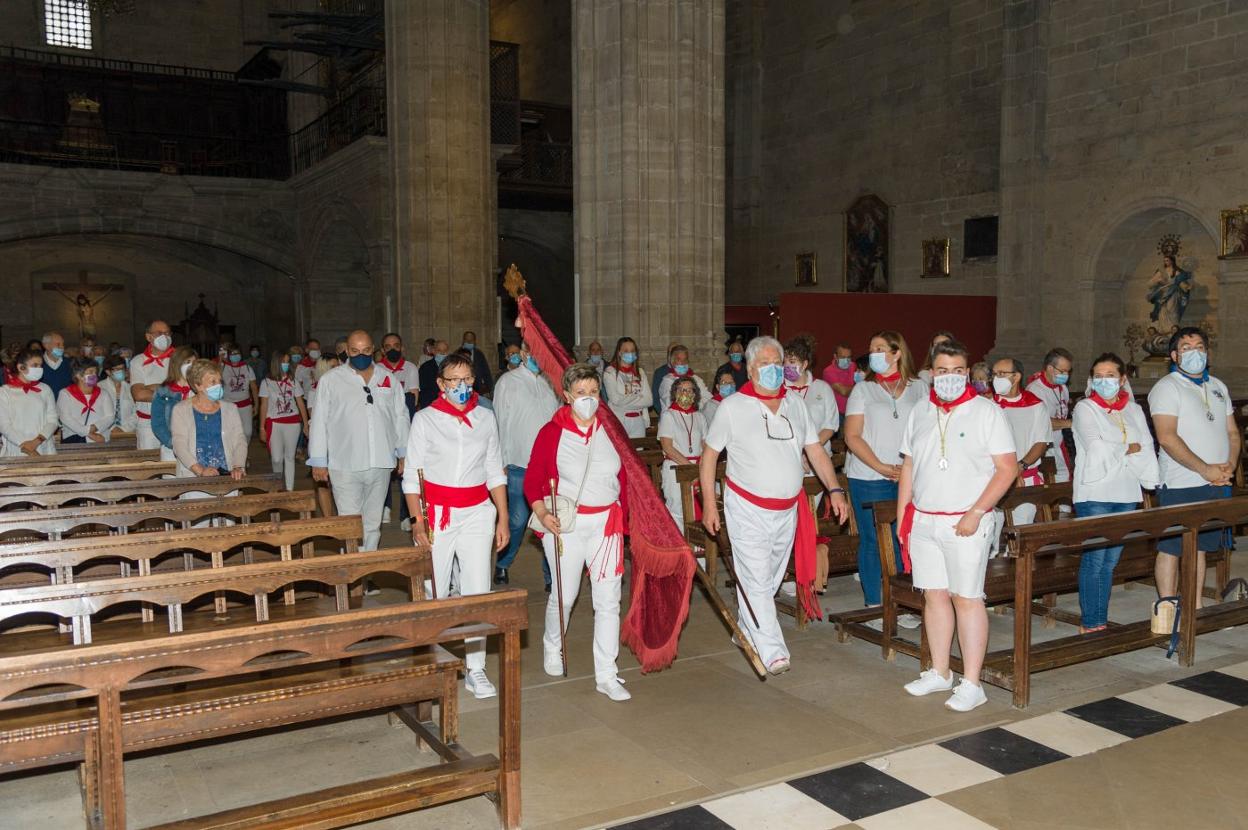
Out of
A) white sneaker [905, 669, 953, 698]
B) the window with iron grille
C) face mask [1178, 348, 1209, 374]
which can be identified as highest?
the window with iron grille

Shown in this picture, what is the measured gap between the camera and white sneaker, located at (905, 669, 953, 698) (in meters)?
5.02

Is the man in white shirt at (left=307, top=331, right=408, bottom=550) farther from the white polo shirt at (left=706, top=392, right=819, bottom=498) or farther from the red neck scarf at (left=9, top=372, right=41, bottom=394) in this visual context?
the red neck scarf at (left=9, top=372, right=41, bottom=394)

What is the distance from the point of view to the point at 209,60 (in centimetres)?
2839

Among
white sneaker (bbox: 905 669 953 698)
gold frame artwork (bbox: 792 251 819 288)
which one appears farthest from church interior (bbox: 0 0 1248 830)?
gold frame artwork (bbox: 792 251 819 288)

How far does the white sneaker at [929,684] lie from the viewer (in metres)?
5.02

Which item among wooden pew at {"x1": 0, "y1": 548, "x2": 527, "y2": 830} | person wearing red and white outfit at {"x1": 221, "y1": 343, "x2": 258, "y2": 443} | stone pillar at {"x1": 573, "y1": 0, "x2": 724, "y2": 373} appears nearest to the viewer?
wooden pew at {"x1": 0, "y1": 548, "x2": 527, "y2": 830}

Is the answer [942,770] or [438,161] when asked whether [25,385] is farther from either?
[438,161]

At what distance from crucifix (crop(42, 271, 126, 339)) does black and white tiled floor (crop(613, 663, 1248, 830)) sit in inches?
1082

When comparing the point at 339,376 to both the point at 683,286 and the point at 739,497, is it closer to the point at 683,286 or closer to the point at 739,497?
the point at 739,497

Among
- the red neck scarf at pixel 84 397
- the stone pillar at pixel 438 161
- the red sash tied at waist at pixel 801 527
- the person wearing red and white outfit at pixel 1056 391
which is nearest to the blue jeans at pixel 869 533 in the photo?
the red sash tied at waist at pixel 801 527

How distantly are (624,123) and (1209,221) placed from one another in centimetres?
973

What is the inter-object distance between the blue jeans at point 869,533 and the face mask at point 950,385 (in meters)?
1.62

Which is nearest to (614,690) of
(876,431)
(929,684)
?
(929,684)

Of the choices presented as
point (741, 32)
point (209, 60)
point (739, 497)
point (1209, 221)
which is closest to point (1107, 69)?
point (1209, 221)
